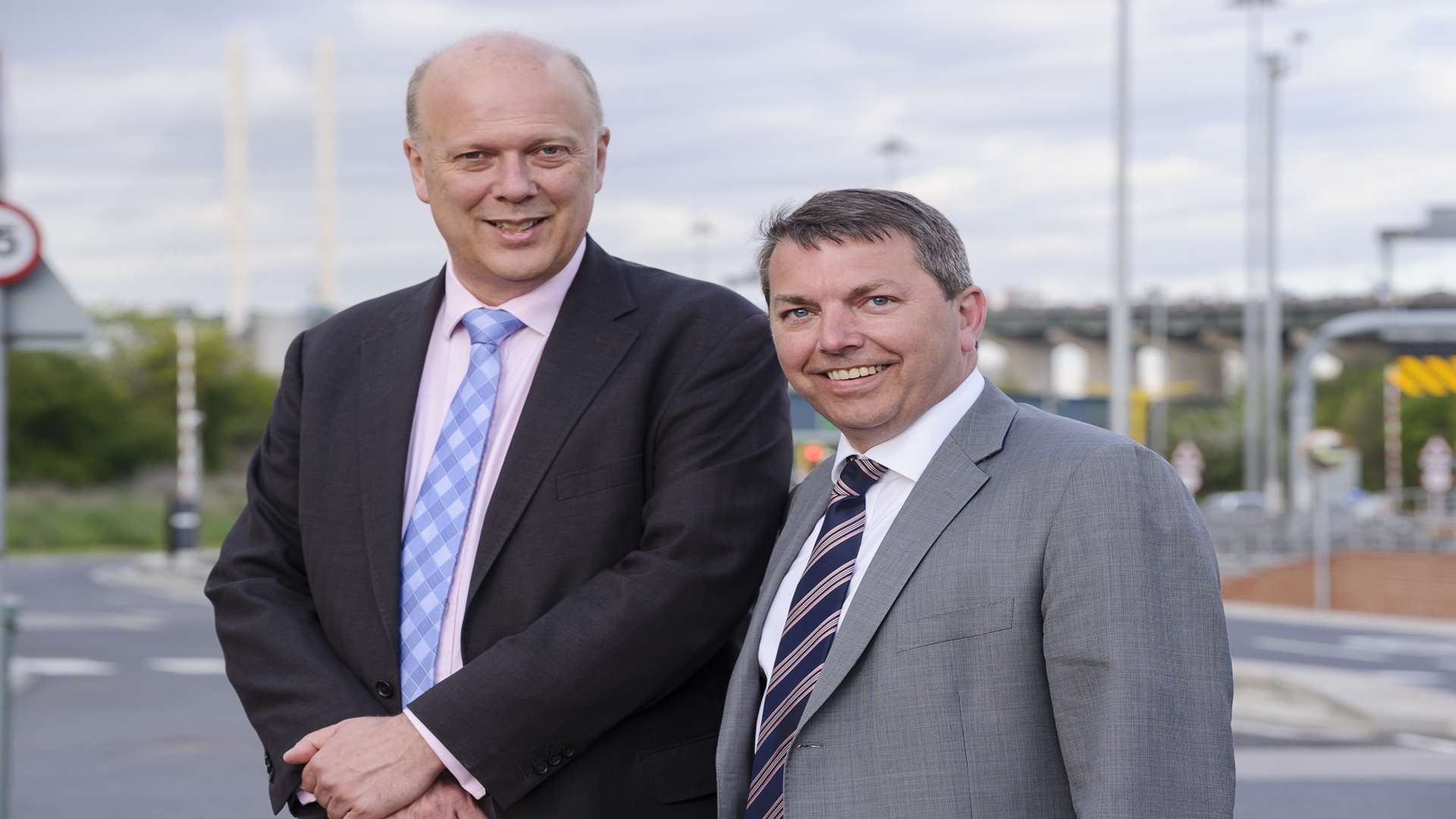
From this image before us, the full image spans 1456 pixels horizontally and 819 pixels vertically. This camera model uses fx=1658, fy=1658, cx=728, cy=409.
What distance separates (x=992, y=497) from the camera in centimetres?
230

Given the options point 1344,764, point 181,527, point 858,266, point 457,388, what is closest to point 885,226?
point 858,266

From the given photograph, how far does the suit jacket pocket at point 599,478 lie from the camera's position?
2.63 metres

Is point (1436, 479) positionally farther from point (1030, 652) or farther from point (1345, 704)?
point (1030, 652)

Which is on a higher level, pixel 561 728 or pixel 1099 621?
pixel 1099 621

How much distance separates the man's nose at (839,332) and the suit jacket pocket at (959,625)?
16.0 inches

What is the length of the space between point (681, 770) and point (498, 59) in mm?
1176

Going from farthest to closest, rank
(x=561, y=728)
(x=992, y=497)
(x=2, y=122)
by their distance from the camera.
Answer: (x=2, y=122)
(x=561, y=728)
(x=992, y=497)

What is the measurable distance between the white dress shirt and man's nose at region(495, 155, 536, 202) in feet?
2.16

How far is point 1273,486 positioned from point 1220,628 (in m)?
47.7

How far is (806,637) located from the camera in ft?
7.91

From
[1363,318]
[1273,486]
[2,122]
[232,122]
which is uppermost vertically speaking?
[232,122]

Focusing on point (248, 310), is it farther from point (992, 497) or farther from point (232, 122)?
point (992, 497)

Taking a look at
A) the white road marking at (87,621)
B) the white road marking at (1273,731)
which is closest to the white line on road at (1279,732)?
the white road marking at (1273,731)

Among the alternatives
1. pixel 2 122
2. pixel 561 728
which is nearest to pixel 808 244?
pixel 561 728
